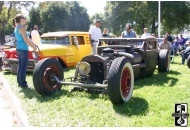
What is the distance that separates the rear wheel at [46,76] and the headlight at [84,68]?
1.98ft

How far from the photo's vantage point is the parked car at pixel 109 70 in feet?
15.5

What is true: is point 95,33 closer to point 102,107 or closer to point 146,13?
point 102,107

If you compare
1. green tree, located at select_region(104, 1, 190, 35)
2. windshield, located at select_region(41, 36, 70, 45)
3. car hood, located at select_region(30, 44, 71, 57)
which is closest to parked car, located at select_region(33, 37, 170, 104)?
car hood, located at select_region(30, 44, 71, 57)

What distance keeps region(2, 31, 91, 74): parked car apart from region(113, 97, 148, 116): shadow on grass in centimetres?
423

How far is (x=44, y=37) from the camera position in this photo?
403 inches

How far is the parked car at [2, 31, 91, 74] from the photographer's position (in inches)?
341

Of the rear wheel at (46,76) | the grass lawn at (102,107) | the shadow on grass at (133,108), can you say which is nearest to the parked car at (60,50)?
the grass lawn at (102,107)

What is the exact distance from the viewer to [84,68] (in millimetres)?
5742

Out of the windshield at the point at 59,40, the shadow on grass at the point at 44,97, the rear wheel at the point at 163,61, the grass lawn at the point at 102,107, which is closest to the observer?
the grass lawn at the point at 102,107

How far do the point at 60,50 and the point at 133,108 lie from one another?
5.10 metres

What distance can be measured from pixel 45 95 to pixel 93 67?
114 cm

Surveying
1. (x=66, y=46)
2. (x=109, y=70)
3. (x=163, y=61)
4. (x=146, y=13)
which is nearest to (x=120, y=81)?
(x=109, y=70)

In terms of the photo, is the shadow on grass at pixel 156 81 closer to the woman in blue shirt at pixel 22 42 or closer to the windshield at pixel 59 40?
the woman in blue shirt at pixel 22 42

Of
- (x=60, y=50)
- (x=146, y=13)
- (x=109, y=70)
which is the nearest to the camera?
(x=109, y=70)
